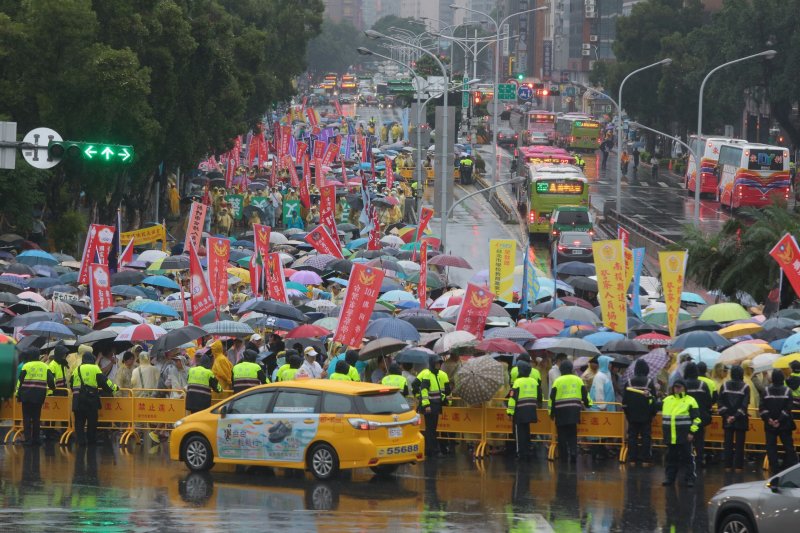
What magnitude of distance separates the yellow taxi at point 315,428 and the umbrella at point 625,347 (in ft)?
15.8

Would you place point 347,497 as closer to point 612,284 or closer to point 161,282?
point 612,284

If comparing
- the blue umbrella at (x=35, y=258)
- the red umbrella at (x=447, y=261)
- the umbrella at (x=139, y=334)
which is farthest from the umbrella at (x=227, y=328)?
the blue umbrella at (x=35, y=258)

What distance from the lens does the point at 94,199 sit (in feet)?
143

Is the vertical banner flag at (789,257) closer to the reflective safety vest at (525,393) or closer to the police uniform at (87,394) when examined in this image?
the reflective safety vest at (525,393)

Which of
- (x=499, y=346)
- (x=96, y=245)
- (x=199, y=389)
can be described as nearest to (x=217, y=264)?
(x=96, y=245)

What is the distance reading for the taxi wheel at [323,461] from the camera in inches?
673

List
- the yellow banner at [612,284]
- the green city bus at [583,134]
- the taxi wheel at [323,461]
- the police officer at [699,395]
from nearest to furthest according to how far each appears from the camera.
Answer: the taxi wheel at [323,461]
the police officer at [699,395]
the yellow banner at [612,284]
the green city bus at [583,134]

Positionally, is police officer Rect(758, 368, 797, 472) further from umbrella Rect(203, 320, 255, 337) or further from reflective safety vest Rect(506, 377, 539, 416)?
umbrella Rect(203, 320, 255, 337)

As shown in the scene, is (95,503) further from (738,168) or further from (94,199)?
(738,168)

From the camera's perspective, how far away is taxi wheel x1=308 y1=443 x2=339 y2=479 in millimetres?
17094

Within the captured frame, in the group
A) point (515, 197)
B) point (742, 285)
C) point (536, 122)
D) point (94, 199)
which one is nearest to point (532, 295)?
point (742, 285)

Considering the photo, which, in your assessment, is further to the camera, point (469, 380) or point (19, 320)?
point (19, 320)

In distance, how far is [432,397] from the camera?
19.6 meters

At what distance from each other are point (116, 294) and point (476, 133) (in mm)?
82282
